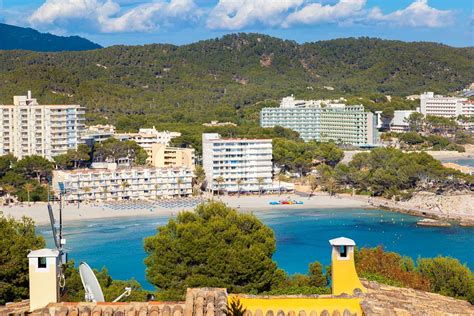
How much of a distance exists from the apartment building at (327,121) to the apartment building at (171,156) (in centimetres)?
1721

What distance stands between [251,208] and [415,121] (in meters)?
30.7

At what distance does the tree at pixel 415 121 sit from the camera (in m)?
63.1

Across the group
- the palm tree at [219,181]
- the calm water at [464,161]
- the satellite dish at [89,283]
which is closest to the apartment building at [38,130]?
the palm tree at [219,181]

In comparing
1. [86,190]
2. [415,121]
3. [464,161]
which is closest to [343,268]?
[86,190]

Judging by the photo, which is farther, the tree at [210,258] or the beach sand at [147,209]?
the beach sand at [147,209]

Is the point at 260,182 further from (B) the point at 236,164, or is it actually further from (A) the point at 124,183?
(A) the point at 124,183

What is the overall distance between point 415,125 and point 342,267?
58.3 metres

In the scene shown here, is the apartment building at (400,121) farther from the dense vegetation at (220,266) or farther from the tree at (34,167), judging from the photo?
the dense vegetation at (220,266)

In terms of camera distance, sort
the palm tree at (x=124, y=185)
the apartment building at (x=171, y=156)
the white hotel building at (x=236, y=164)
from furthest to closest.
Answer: the apartment building at (x=171, y=156)
the white hotel building at (x=236, y=164)
the palm tree at (x=124, y=185)

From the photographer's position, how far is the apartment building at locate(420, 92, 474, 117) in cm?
7069

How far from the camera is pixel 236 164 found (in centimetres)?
4041

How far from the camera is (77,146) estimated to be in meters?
43.9

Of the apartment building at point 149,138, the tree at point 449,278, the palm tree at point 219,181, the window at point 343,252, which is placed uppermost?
the apartment building at point 149,138

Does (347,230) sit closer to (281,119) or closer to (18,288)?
(18,288)
